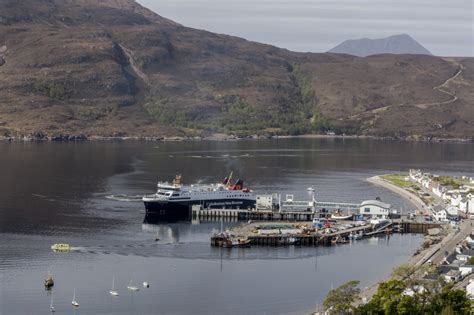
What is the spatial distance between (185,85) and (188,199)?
99702 mm

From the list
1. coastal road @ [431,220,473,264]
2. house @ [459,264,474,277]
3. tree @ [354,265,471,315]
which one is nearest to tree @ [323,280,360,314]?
tree @ [354,265,471,315]

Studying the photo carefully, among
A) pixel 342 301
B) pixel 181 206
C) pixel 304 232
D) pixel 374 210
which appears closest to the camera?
pixel 342 301

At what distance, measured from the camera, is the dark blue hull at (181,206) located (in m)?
58.6

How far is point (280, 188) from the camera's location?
2896 inches

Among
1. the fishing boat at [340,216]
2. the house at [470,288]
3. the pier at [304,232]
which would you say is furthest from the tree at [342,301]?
the fishing boat at [340,216]

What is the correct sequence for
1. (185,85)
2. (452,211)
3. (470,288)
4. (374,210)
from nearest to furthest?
1. (470,288)
2. (452,211)
3. (374,210)
4. (185,85)

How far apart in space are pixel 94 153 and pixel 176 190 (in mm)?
44984

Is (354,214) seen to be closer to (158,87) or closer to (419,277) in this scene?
(419,277)

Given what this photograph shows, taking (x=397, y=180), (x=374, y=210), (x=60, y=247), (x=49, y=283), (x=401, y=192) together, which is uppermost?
(x=397, y=180)

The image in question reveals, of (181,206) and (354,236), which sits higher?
(181,206)

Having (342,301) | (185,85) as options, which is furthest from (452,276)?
(185,85)

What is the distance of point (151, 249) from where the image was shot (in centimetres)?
4753

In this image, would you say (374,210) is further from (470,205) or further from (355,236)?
(355,236)

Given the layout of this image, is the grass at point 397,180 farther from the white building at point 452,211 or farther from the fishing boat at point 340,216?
the fishing boat at point 340,216
